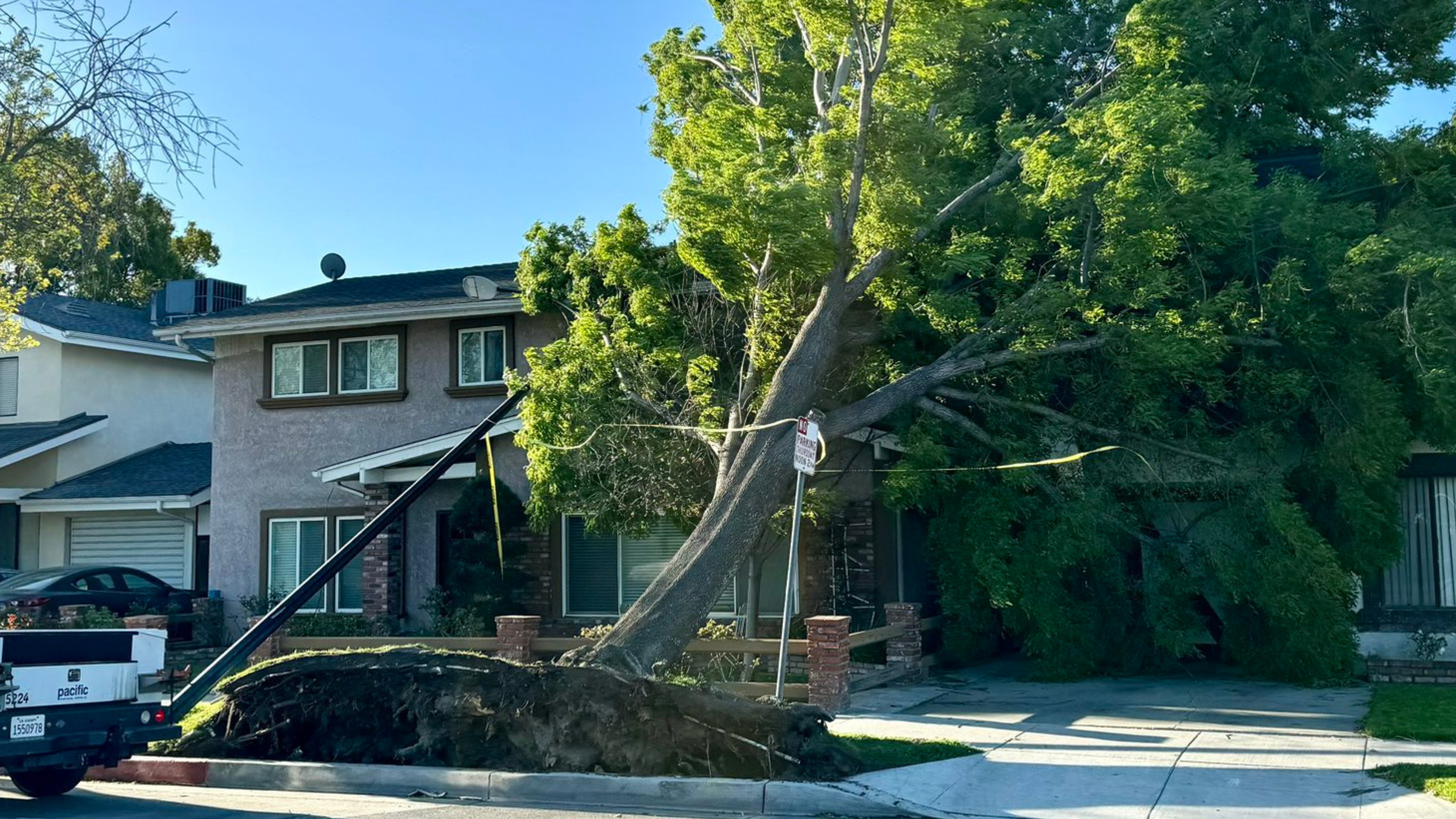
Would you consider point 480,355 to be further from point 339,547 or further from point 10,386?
point 10,386

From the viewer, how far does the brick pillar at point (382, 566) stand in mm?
20234

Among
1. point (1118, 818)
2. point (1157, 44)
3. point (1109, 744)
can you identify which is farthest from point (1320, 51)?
point (1118, 818)

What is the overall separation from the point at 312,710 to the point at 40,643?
2.50 m

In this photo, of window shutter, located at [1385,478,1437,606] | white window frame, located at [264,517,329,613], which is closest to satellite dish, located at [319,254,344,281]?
white window frame, located at [264,517,329,613]

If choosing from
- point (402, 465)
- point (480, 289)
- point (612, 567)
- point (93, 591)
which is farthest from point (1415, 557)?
point (93, 591)

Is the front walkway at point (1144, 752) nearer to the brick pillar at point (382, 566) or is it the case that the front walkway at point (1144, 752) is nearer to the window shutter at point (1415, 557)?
the window shutter at point (1415, 557)

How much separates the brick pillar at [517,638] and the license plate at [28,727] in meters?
6.64

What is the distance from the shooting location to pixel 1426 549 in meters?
16.2

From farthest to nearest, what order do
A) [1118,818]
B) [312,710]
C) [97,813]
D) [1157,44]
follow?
1. [1157,44]
2. [312,710]
3. [97,813]
4. [1118,818]

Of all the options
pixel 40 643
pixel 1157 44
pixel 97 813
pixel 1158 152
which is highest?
pixel 1157 44

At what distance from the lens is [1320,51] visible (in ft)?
55.3

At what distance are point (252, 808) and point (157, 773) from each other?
217cm

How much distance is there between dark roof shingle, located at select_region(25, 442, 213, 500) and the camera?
25719mm

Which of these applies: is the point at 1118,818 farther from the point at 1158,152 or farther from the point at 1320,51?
the point at 1320,51
